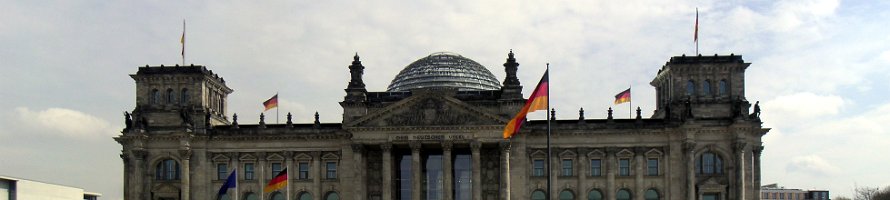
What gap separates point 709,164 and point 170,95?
45.7 m

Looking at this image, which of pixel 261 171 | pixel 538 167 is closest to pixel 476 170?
pixel 538 167

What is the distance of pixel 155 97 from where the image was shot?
78.6 m

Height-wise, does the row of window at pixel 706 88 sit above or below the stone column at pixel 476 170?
above

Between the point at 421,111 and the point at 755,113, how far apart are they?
26.6m

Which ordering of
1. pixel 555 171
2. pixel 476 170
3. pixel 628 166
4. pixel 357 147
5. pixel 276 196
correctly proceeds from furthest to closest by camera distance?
pixel 276 196 → pixel 628 166 → pixel 555 171 → pixel 357 147 → pixel 476 170

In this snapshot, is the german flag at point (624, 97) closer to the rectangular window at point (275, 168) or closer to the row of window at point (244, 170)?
the row of window at point (244, 170)

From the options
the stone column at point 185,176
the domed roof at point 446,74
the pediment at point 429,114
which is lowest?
the stone column at point 185,176

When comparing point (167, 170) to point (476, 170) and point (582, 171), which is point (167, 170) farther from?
point (582, 171)

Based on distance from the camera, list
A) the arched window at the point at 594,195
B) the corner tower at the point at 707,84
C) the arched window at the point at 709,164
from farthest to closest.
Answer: the arched window at the point at 594,195 → the corner tower at the point at 707,84 → the arched window at the point at 709,164

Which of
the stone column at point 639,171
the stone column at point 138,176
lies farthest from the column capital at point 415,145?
the stone column at point 138,176

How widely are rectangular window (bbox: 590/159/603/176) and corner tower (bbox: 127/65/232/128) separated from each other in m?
32.8

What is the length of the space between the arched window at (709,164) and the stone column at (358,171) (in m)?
27.0

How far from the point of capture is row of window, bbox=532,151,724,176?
7356 cm

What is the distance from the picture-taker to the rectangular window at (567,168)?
75.1 m
